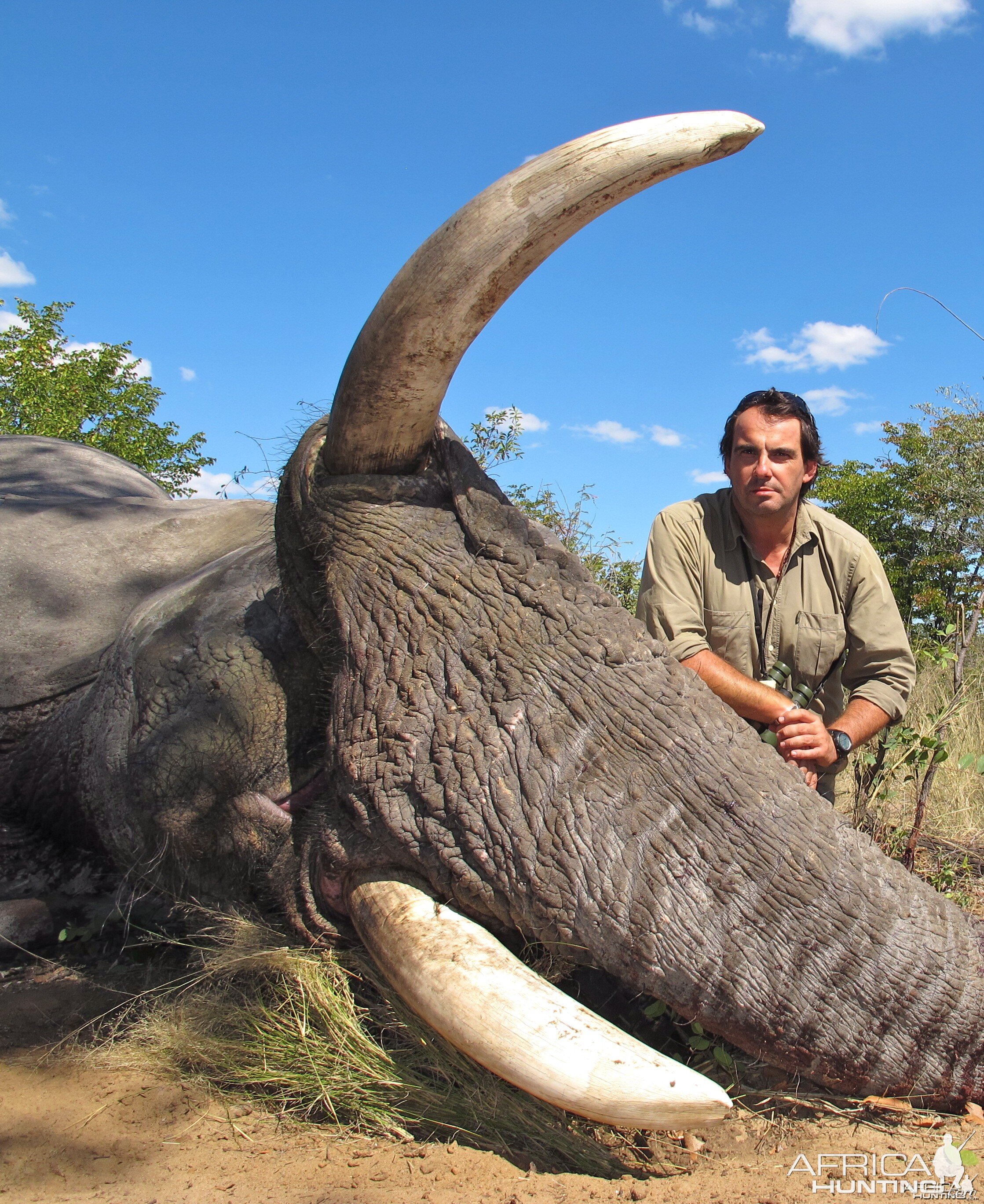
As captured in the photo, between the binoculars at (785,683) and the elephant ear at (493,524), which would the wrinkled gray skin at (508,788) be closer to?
the elephant ear at (493,524)

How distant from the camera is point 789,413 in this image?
3936 mm

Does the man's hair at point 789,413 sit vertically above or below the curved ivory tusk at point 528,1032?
above

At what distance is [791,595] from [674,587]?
0.50 meters

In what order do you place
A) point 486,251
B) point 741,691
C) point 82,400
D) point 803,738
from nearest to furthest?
1. point 486,251
2. point 803,738
3. point 741,691
4. point 82,400

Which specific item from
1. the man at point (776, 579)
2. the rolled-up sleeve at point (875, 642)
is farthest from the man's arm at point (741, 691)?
the rolled-up sleeve at point (875, 642)

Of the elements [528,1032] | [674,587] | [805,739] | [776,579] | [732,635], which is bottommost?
[528,1032]

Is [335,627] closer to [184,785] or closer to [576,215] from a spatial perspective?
[184,785]

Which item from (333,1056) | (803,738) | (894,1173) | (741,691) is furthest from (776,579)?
(333,1056)

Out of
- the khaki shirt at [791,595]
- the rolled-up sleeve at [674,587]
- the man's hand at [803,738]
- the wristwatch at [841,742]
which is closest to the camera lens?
the man's hand at [803,738]

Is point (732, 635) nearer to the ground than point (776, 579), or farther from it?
nearer to the ground

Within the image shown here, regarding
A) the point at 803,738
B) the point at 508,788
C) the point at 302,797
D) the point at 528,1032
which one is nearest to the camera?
the point at 528,1032

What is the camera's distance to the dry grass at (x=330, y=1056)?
2.25 metres

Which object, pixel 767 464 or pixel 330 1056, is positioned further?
pixel 767 464

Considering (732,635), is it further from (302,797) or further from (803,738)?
(302,797)
